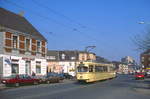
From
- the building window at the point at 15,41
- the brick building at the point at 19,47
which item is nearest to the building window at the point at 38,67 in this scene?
the brick building at the point at 19,47

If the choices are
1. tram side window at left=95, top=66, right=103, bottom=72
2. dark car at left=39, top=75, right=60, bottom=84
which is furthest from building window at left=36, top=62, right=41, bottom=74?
tram side window at left=95, top=66, right=103, bottom=72

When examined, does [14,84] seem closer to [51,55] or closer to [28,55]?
[28,55]

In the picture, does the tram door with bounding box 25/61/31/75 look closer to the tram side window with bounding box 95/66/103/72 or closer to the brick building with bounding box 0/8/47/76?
the brick building with bounding box 0/8/47/76

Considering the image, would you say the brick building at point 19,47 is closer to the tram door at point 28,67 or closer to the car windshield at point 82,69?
the tram door at point 28,67

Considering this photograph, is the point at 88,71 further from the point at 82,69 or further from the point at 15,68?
the point at 15,68

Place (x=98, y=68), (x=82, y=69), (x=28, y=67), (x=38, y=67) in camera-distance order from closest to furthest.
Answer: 1. (x=82, y=69)
2. (x=98, y=68)
3. (x=28, y=67)
4. (x=38, y=67)

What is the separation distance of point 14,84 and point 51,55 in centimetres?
6907

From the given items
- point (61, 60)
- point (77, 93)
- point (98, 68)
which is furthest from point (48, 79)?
point (61, 60)

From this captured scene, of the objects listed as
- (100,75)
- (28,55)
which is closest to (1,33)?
(28,55)

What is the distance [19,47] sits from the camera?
141 ft

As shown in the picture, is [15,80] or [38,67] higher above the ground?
[38,67]

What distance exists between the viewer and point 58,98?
18141mm

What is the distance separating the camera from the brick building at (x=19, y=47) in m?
39.2

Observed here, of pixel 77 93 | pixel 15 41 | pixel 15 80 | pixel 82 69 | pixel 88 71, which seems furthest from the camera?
pixel 15 41
